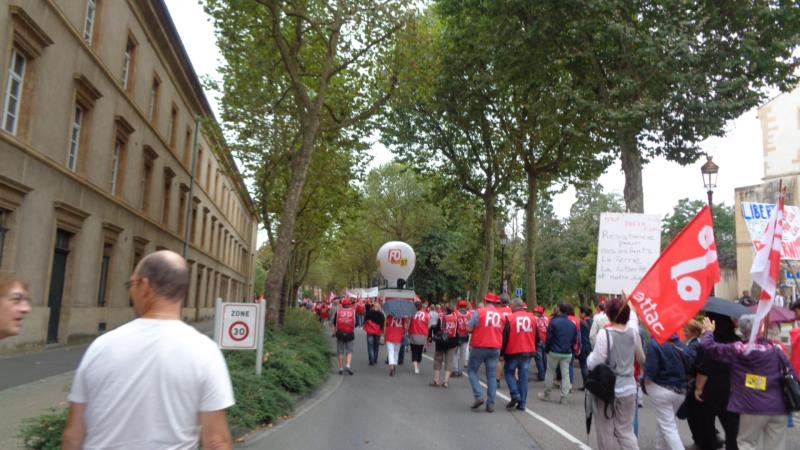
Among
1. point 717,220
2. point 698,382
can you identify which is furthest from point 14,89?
point 717,220

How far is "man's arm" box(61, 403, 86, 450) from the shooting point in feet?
7.72

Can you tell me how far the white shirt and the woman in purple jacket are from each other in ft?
17.2

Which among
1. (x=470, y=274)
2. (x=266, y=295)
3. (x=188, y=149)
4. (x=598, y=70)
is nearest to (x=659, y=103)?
Answer: (x=598, y=70)

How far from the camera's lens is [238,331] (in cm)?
931

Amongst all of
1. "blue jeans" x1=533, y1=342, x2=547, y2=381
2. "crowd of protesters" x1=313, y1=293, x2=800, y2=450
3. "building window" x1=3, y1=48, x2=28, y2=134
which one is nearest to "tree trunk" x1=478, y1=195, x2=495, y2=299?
"blue jeans" x1=533, y1=342, x2=547, y2=381

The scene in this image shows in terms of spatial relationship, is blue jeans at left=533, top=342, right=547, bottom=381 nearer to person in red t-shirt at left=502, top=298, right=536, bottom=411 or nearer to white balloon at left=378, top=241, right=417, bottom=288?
person in red t-shirt at left=502, top=298, right=536, bottom=411

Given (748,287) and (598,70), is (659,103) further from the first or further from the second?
(748,287)

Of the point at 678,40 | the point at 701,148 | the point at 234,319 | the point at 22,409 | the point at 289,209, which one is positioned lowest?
the point at 22,409

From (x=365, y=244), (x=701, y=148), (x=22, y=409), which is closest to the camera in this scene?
(x=22, y=409)

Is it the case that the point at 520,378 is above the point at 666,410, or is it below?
below

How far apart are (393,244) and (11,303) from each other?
61.5 feet

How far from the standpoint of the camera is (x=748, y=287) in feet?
129

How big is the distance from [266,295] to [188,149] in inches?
776

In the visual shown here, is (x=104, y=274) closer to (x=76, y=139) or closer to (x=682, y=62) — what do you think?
(x=76, y=139)
